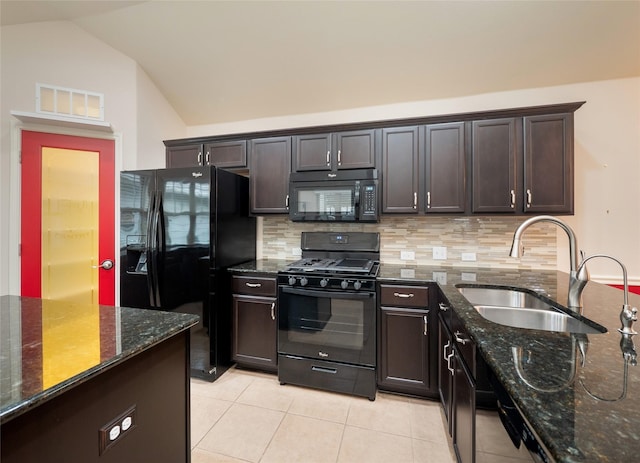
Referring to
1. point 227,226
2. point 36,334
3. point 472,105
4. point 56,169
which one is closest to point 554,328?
point 472,105

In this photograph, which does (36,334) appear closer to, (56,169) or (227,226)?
(227,226)

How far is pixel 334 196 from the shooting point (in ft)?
8.62

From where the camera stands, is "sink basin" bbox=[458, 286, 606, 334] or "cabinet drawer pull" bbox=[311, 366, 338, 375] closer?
"sink basin" bbox=[458, 286, 606, 334]

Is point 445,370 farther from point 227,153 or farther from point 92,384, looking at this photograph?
point 227,153

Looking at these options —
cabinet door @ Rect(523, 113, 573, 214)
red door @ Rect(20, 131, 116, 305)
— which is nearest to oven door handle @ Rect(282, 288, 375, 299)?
cabinet door @ Rect(523, 113, 573, 214)

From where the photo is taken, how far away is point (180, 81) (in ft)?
9.88

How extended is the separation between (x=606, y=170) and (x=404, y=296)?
2.05m

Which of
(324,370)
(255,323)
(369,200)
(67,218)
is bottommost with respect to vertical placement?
(324,370)

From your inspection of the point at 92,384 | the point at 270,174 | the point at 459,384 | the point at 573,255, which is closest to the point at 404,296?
the point at 459,384

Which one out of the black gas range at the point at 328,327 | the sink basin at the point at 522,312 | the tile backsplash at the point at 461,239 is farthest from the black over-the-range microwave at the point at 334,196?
the sink basin at the point at 522,312

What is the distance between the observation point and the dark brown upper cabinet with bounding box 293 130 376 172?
263 cm

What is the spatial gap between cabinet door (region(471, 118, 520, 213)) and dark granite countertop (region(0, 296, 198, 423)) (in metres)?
2.35

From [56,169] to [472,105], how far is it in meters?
3.96

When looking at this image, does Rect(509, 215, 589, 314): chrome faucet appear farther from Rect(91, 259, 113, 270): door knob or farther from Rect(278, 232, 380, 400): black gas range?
Rect(91, 259, 113, 270): door knob
